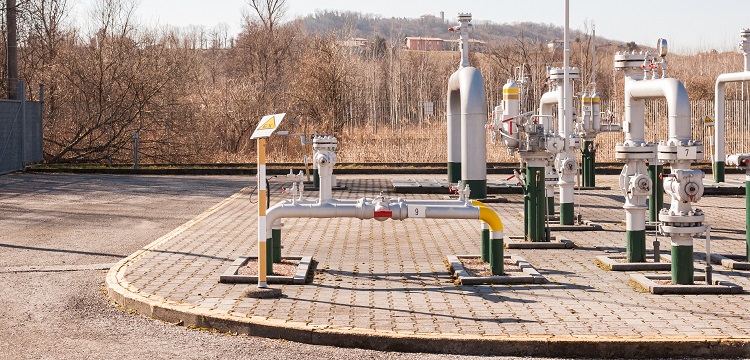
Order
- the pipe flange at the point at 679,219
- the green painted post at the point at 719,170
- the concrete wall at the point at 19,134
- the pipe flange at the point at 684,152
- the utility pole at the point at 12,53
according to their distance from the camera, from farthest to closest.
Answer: the utility pole at the point at 12,53, the concrete wall at the point at 19,134, the green painted post at the point at 719,170, the pipe flange at the point at 684,152, the pipe flange at the point at 679,219

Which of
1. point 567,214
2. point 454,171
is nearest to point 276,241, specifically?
point 567,214

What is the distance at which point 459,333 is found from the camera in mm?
7770

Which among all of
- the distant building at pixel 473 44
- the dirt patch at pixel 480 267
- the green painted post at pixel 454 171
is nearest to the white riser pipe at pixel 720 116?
the distant building at pixel 473 44

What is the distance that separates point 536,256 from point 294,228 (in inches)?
179

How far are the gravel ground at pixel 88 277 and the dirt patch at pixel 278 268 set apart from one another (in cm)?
153

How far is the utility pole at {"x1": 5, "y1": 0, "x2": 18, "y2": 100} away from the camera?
29922 mm

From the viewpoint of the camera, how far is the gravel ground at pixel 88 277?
7688mm

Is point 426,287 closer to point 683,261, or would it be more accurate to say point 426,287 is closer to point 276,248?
point 276,248

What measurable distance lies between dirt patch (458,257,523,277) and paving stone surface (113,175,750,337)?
9.9 inches

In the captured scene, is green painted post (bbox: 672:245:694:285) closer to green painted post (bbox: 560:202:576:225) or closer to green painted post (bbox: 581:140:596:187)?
green painted post (bbox: 560:202:576:225)

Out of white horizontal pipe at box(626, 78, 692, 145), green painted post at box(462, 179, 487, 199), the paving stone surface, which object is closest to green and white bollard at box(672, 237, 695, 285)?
the paving stone surface

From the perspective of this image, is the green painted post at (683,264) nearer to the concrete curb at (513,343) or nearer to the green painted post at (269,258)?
the concrete curb at (513,343)

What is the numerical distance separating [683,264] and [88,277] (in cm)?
641

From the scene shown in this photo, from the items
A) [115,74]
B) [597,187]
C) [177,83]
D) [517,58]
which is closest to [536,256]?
[597,187]
